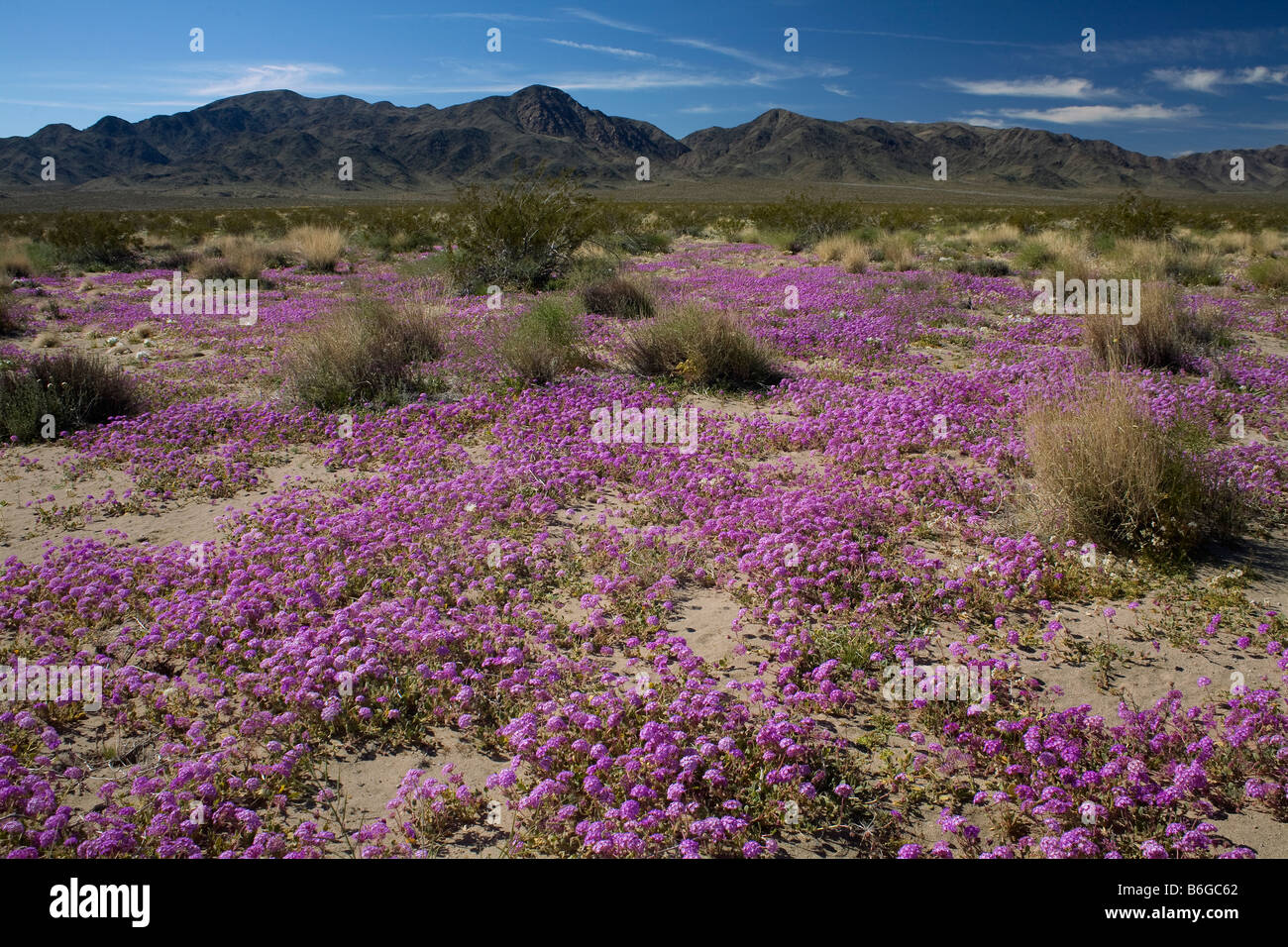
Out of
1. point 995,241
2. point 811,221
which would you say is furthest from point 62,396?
point 995,241

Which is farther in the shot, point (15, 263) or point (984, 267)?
point (15, 263)

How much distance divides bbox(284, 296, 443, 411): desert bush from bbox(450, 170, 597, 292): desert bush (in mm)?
6921

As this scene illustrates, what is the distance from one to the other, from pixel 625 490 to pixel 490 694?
2.94 metres

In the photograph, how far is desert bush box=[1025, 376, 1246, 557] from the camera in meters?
4.91

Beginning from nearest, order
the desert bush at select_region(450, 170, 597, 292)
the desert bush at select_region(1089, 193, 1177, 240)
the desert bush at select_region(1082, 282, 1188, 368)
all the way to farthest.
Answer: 1. the desert bush at select_region(1082, 282, 1188, 368)
2. the desert bush at select_region(450, 170, 597, 292)
3. the desert bush at select_region(1089, 193, 1177, 240)

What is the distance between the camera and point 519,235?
17.4m

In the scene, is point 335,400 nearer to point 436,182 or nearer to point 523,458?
point 523,458

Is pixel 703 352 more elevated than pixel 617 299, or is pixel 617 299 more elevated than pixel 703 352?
pixel 617 299

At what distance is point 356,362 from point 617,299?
604cm

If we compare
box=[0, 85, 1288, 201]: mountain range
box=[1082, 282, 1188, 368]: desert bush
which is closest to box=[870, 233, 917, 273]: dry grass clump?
box=[1082, 282, 1188, 368]: desert bush

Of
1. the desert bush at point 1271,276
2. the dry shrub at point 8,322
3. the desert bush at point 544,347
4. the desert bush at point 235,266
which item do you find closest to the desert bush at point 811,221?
the desert bush at point 1271,276

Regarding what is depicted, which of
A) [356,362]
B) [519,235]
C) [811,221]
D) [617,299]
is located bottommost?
[356,362]

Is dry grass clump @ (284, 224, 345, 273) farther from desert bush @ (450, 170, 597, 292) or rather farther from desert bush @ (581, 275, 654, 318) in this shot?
desert bush @ (581, 275, 654, 318)

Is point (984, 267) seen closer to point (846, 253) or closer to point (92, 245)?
point (846, 253)
